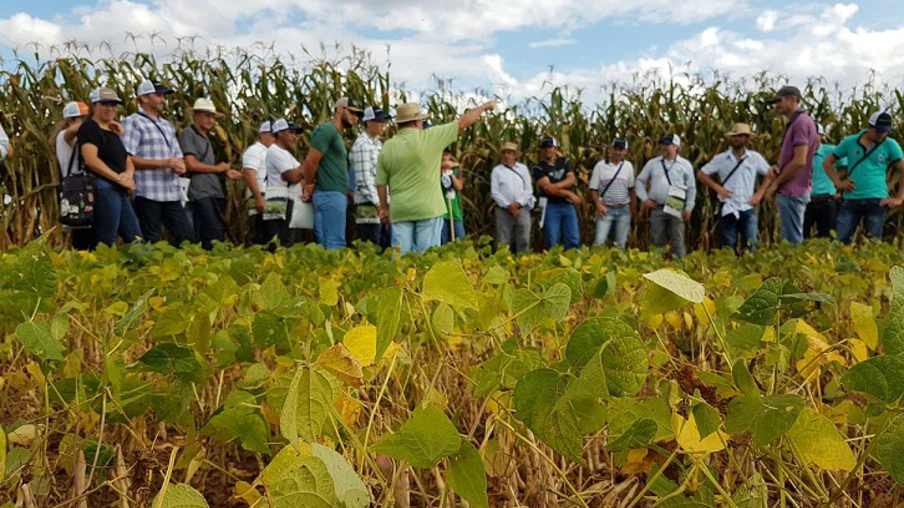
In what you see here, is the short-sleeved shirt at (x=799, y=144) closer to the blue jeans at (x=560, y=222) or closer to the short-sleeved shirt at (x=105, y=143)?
the blue jeans at (x=560, y=222)

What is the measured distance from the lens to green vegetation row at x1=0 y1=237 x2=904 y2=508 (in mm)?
667

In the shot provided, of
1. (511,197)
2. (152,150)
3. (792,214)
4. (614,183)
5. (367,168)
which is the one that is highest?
(152,150)

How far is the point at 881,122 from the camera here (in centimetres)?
695

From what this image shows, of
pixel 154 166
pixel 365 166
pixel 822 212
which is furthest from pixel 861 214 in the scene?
pixel 154 166

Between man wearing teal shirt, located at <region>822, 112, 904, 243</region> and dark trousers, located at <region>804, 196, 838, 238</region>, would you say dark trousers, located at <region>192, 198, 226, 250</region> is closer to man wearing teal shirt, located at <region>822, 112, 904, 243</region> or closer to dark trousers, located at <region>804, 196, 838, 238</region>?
man wearing teal shirt, located at <region>822, 112, 904, 243</region>

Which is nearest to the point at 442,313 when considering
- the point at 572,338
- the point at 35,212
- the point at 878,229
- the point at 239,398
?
the point at 239,398

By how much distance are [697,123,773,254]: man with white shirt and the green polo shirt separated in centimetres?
352

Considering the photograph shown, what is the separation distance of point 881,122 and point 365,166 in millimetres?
4750

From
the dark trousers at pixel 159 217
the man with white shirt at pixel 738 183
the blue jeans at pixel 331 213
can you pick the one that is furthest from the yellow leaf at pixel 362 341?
the man with white shirt at pixel 738 183

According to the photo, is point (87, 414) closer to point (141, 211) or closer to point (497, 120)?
point (141, 211)

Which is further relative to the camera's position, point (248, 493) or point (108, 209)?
point (108, 209)

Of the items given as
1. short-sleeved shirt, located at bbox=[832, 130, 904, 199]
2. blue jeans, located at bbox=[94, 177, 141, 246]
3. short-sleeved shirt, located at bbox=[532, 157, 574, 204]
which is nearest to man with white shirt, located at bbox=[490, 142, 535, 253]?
short-sleeved shirt, located at bbox=[532, 157, 574, 204]

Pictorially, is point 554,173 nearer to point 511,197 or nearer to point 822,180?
point 511,197

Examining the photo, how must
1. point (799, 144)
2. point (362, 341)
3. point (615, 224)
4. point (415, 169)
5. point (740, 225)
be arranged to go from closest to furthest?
point (362, 341) < point (415, 169) < point (799, 144) < point (740, 225) < point (615, 224)
